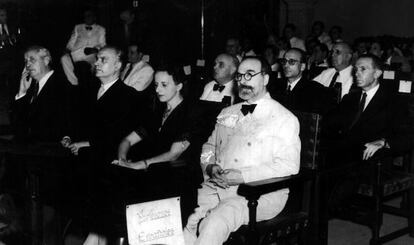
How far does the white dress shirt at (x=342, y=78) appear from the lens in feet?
21.1

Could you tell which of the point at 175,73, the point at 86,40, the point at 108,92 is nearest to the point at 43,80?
the point at 108,92

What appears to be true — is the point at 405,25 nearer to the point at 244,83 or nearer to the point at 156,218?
the point at 244,83

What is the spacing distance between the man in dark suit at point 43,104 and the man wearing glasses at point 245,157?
4.61 ft

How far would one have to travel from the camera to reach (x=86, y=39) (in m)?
8.78

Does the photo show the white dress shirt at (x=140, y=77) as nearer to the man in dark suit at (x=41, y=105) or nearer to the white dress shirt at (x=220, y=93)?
the white dress shirt at (x=220, y=93)

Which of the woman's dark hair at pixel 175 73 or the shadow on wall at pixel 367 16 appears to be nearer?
the woman's dark hair at pixel 175 73

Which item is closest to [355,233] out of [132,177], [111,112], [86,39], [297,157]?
[297,157]

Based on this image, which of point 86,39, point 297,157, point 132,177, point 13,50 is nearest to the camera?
point 132,177

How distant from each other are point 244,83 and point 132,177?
3.40 ft

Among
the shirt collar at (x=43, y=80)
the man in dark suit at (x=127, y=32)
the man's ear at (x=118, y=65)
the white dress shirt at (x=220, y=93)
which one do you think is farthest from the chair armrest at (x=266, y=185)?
the man in dark suit at (x=127, y=32)

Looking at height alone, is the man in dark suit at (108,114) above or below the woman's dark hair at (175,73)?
below

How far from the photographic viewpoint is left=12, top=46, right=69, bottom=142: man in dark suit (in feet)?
14.7

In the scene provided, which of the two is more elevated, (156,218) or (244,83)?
(244,83)

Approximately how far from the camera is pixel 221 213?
3158 mm
